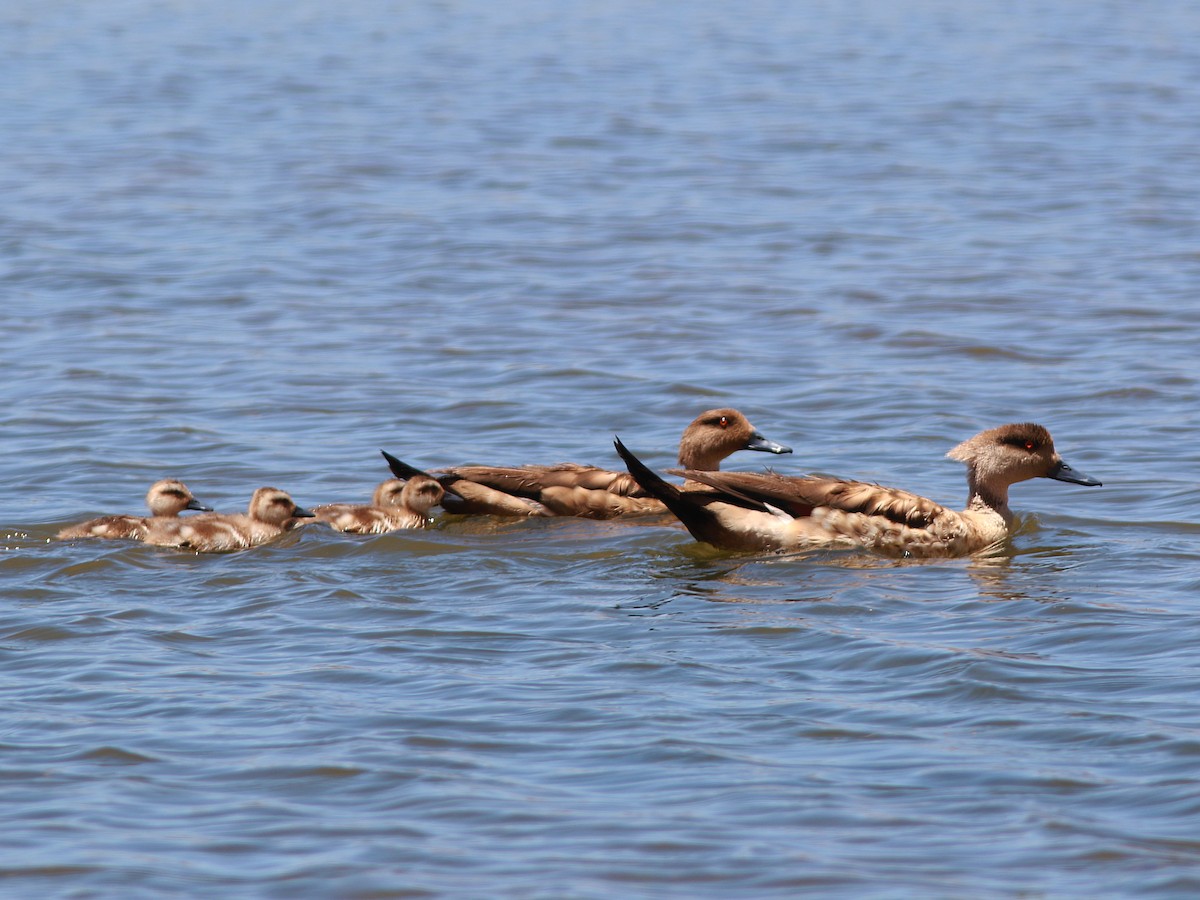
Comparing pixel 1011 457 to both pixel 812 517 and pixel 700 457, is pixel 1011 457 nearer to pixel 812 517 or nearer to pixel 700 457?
→ pixel 812 517

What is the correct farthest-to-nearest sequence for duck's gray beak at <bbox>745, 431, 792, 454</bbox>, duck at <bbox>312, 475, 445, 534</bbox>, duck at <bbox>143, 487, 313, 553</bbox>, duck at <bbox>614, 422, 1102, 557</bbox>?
duck's gray beak at <bbox>745, 431, 792, 454</bbox> → duck at <bbox>312, 475, 445, 534</bbox> → duck at <bbox>614, 422, 1102, 557</bbox> → duck at <bbox>143, 487, 313, 553</bbox>

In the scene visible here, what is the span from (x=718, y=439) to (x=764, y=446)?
0.92 ft

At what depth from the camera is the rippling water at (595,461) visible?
659 cm

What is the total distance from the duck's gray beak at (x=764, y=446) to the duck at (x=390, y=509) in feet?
6.38

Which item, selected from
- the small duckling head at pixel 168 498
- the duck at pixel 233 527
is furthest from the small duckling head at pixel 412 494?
the small duckling head at pixel 168 498

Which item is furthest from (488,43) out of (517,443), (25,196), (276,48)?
(517,443)

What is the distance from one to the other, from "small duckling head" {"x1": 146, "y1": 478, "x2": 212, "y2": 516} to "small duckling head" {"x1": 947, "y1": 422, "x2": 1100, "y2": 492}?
427 centimetres

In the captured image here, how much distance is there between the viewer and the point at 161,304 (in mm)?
16656

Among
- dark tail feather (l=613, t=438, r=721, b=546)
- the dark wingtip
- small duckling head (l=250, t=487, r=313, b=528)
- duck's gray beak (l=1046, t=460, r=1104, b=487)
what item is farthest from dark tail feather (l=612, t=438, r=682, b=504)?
duck's gray beak (l=1046, t=460, r=1104, b=487)

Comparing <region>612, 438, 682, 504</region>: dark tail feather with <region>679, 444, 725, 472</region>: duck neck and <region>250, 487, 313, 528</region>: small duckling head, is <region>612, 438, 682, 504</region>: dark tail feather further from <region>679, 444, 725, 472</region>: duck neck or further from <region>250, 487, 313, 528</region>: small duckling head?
<region>250, 487, 313, 528</region>: small duckling head

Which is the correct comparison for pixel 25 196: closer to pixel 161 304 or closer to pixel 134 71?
pixel 161 304

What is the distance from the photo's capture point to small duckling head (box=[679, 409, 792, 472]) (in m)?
11.4

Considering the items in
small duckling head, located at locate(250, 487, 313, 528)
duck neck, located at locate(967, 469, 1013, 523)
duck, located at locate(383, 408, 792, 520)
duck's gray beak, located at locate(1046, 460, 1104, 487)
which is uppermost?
small duckling head, located at locate(250, 487, 313, 528)

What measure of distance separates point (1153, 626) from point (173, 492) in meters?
5.16
